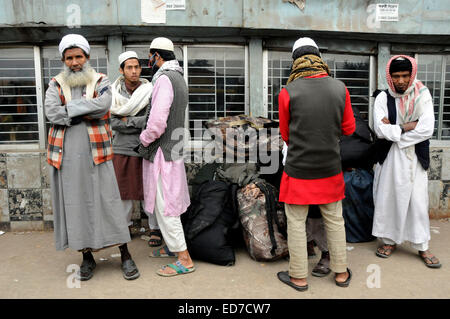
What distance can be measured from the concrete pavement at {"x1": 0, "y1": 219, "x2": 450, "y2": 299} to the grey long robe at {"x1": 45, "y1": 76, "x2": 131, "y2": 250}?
1.22ft

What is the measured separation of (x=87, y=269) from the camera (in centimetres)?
322

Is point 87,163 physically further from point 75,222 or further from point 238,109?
point 238,109

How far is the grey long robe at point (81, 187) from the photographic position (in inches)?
119

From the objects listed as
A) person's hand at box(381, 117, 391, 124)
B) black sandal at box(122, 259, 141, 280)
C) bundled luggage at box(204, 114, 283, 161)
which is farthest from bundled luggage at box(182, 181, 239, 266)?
person's hand at box(381, 117, 391, 124)

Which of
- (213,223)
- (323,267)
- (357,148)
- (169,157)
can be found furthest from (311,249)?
(169,157)

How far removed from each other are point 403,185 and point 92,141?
2.87 m

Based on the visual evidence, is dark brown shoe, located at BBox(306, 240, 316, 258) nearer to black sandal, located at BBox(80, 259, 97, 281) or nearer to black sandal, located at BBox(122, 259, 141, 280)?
black sandal, located at BBox(122, 259, 141, 280)

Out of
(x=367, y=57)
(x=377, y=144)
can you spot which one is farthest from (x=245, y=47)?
(x=377, y=144)

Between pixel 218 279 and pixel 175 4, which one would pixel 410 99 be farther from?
pixel 175 4

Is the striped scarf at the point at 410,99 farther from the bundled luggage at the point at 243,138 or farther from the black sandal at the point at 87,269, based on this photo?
the black sandal at the point at 87,269

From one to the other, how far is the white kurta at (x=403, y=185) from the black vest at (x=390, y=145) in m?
0.04

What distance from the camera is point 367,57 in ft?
16.3

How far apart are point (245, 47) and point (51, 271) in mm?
3345

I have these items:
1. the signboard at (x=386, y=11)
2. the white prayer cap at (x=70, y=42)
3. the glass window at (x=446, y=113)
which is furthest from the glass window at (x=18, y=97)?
the glass window at (x=446, y=113)
